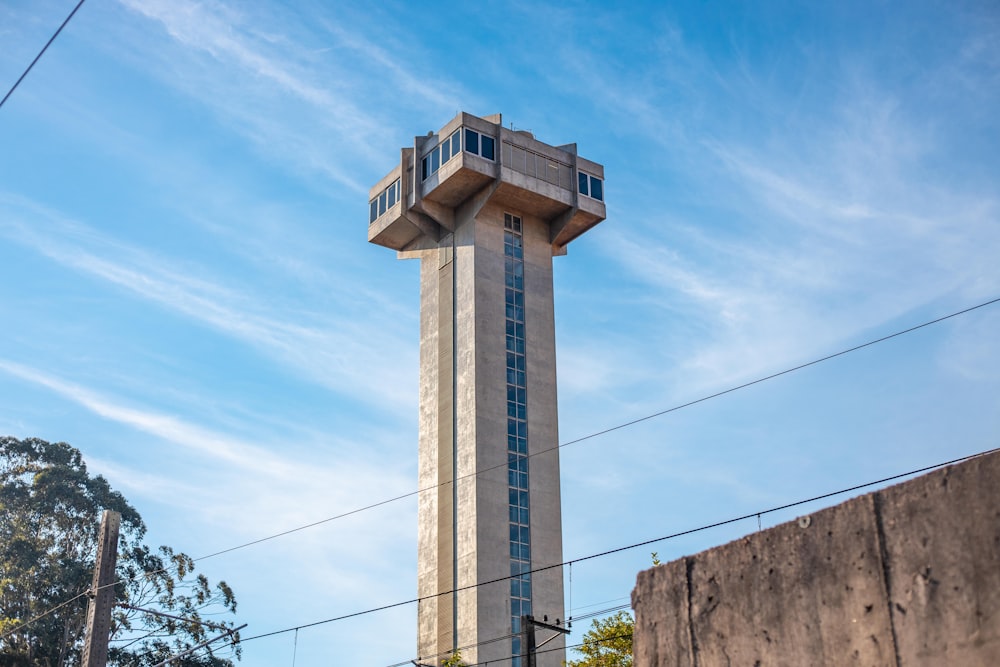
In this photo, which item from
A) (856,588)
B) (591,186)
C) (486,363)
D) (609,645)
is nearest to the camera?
(856,588)

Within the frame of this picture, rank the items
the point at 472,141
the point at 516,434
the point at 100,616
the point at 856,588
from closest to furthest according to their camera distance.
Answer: the point at 856,588, the point at 100,616, the point at 516,434, the point at 472,141

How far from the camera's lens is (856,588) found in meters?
7.96

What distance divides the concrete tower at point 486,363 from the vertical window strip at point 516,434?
2.9 inches

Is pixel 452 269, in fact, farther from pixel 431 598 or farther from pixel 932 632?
pixel 932 632

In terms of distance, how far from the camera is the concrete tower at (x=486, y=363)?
59469 millimetres

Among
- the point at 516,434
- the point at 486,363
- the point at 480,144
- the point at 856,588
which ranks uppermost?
the point at 480,144

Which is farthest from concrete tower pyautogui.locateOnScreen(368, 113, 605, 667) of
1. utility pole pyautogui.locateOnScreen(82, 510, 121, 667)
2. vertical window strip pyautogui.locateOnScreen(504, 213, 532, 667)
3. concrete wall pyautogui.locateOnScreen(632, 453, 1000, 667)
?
concrete wall pyautogui.locateOnScreen(632, 453, 1000, 667)

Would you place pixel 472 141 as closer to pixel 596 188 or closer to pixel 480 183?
pixel 480 183

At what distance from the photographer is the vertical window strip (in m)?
59.8

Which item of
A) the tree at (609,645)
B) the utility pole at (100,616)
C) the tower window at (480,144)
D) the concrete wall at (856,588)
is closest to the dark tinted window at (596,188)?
the tower window at (480,144)

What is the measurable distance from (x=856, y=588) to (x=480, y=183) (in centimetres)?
5903

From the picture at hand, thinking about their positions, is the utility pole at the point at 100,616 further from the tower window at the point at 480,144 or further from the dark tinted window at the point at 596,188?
the dark tinted window at the point at 596,188

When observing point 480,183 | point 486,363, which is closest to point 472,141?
point 480,183

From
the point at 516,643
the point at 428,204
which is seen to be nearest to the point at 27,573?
the point at 516,643
